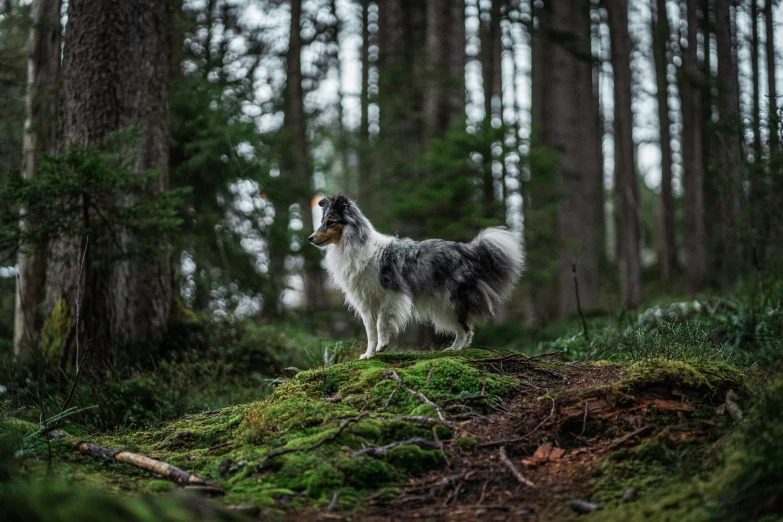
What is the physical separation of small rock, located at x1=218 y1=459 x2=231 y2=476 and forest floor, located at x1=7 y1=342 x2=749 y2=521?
1cm

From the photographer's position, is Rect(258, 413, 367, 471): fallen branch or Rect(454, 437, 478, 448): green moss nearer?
Rect(258, 413, 367, 471): fallen branch

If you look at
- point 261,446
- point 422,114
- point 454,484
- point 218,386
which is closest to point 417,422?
point 454,484

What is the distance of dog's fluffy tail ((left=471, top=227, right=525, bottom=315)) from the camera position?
7043mm

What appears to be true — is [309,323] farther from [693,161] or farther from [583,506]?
[693,161]

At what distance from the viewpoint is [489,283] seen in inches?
279

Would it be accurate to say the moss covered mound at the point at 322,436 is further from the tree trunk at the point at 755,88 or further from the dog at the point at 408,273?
the tree trunk at the point at 755,88

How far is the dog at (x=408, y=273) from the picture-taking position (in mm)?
6836

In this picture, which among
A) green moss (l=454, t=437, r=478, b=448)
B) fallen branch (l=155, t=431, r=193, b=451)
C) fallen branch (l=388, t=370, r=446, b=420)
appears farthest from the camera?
fallen branch (l=155, t=431, r=193, b=451)

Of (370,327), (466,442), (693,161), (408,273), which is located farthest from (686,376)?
(693,161)

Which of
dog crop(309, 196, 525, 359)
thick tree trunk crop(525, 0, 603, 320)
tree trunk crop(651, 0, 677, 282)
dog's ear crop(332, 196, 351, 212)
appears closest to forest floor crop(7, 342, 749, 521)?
dog crop(309, 196, 525, 359)

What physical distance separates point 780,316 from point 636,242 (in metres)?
12.4

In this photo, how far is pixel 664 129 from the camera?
75.4 feet

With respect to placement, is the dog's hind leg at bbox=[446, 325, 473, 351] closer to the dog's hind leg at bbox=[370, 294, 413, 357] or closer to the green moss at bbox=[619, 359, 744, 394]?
the dog's hind leg at bbox=[370, 294, 413, 357]

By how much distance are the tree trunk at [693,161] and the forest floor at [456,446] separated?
57.1 feet
